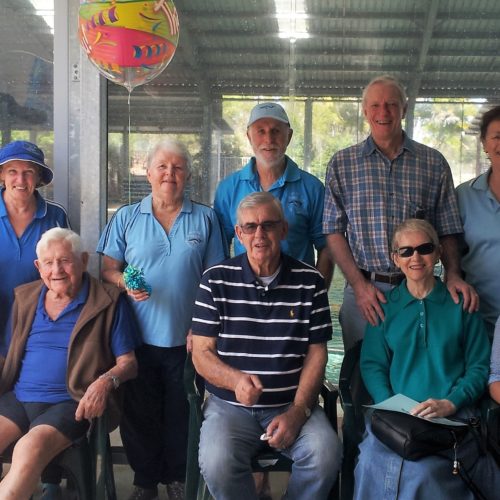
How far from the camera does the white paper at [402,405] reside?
2389mm

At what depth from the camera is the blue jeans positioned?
2.42 metres

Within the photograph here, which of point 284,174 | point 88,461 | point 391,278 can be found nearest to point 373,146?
point 284,174

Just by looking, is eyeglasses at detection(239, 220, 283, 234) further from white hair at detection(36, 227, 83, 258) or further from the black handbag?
the black handbag

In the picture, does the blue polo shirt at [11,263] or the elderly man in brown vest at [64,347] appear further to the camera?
the blue polo shirt at [11,263]

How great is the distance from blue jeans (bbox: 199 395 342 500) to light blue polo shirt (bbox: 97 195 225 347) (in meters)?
0.55

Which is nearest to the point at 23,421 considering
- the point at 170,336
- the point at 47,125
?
the point at 170,336

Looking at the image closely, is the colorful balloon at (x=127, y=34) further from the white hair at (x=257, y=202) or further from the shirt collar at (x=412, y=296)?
the shirt collar at (x=412, y=296)

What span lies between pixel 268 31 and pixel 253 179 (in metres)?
1.29

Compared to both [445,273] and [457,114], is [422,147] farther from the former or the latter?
[457,114]

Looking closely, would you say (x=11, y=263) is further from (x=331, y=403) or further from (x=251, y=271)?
(x=331, y=403)

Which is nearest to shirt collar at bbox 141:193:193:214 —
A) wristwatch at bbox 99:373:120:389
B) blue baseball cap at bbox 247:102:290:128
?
blue baseball cap at bbox 247:102:290:128

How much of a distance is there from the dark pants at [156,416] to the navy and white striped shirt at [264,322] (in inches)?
15.1

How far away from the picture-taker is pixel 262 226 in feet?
8.63

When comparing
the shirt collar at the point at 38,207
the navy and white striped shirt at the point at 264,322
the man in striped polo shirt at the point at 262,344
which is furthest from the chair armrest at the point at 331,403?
the shirt collar at the point at 38,207
